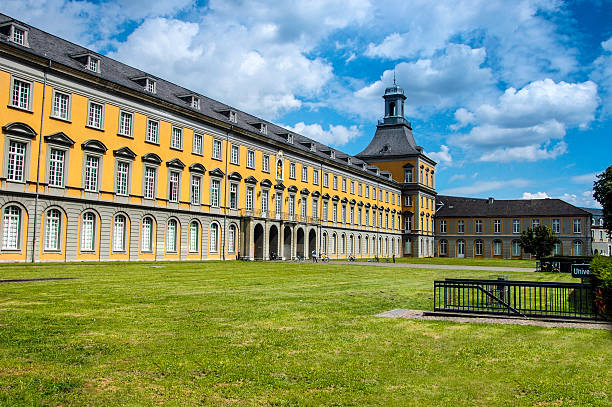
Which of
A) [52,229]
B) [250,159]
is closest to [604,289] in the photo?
[52,229]

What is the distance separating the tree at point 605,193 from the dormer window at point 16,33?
48.0 metres

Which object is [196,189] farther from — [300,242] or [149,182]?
[300,242]

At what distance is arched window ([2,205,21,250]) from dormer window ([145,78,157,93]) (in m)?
13.7

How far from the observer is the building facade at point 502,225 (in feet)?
300

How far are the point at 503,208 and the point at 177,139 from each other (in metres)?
69.8

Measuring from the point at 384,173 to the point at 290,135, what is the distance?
3161 centimetres

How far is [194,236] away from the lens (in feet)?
147

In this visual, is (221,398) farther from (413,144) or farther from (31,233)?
(413,144)

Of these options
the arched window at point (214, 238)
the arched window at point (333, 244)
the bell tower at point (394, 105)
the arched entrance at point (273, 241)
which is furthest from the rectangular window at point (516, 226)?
the arched window at point (214, 238)

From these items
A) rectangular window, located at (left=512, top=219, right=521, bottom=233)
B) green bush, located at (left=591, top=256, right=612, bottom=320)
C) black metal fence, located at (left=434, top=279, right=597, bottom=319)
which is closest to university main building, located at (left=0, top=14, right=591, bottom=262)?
black metal fence, located at (left=434, top=279, right=597, bottom=319)

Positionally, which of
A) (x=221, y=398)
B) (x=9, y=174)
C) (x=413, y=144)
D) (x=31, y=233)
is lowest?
(x=221, y=398)

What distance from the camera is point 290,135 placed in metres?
60.1

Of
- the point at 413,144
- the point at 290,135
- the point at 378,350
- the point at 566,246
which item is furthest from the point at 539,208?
the point at 378,350

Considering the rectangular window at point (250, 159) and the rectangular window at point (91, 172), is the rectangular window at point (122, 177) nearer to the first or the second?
the rectangular window at point (91, 172)
